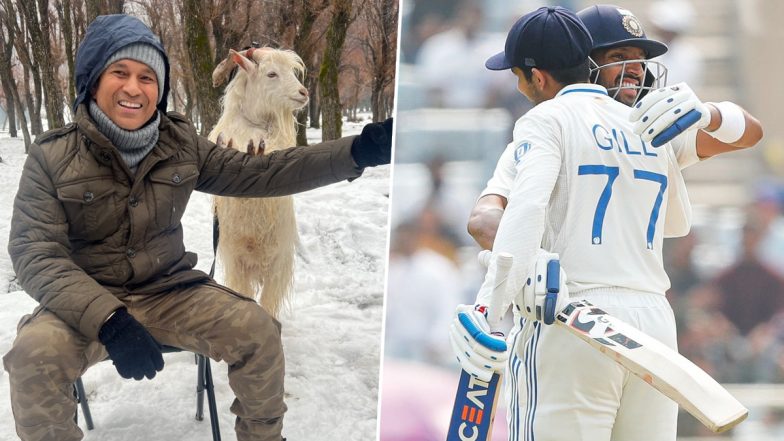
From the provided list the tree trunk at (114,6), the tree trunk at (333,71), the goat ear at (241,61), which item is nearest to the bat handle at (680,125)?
the goat ear at (241,61)

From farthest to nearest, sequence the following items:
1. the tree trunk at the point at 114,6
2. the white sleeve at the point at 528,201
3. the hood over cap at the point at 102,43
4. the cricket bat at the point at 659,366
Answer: the tree trunk at the point at 114,6 < the hood over cap at the point at 102,43 < the white sleeve at the point at 528,201 < the cricket bat at the point at 659,366

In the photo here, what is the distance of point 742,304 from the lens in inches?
83.0

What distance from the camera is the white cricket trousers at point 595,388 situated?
51.8 inches

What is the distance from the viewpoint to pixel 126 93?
1.84 m

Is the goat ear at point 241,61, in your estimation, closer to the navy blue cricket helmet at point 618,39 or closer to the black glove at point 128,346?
the black glove at point 128,346

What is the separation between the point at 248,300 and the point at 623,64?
1.19 metres

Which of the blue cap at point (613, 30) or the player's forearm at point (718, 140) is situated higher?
the blue cap at point (613, 30)

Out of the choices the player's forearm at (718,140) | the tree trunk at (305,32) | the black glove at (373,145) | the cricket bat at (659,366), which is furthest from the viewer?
the tree trunk at (305,32)

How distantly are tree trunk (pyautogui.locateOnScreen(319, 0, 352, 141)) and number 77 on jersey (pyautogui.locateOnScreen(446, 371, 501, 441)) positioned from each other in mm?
1734

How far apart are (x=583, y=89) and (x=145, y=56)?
3.87ft

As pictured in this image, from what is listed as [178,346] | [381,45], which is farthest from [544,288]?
[381,45]

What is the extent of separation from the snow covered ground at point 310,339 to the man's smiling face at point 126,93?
1.04 m

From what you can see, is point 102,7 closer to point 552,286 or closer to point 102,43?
point 102,43

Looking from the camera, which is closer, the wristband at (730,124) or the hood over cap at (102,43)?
the wristband at (730,124)
